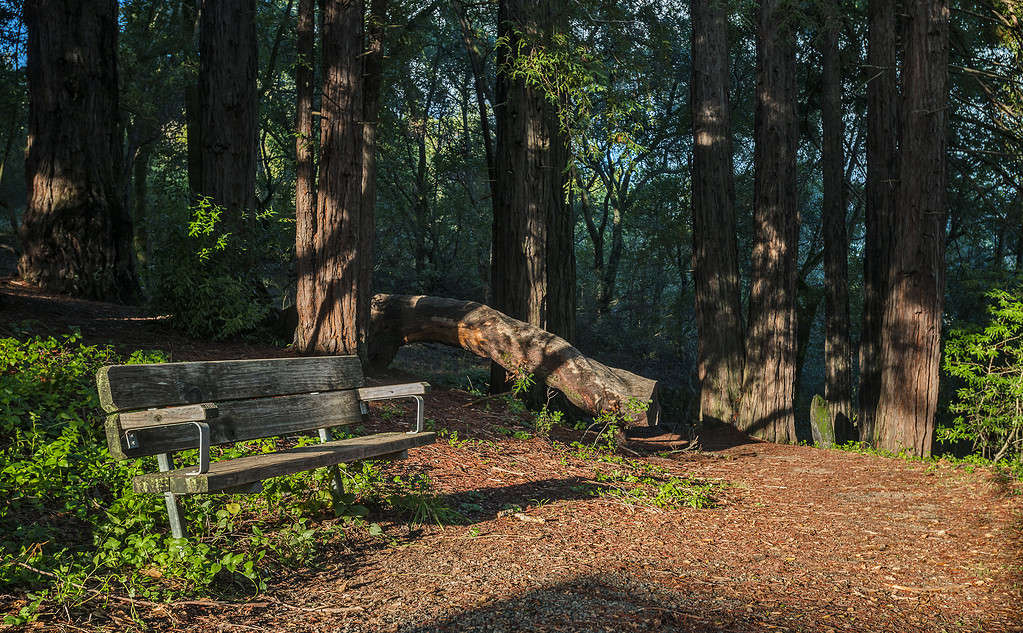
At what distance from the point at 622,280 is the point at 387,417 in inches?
1028

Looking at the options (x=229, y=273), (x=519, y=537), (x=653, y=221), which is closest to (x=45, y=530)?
(x=519, y=537)

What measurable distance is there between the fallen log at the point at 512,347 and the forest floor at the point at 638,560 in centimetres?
70

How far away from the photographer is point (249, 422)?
456 centimetres

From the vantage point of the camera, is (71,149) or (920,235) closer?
(920,235)

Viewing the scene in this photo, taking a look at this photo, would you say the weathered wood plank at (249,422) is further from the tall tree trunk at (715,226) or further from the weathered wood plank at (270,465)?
the tall tree trunk at (715,226)

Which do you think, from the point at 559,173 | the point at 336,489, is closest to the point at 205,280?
the point at 559,173

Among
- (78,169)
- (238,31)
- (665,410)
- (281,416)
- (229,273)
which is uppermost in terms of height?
(238,31)

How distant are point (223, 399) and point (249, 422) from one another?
0.66 feet

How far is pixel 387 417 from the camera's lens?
7.60 metres

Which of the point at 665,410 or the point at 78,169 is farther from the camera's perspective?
the point at 665,410

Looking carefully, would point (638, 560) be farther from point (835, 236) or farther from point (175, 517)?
point (835, 236)

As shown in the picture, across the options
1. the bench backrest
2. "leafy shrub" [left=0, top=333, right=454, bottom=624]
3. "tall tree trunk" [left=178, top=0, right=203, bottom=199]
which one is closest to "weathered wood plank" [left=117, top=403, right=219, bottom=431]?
the bench backrest

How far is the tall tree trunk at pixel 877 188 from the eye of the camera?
1360 cm

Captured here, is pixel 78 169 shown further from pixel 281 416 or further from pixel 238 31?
pixel 281 416
